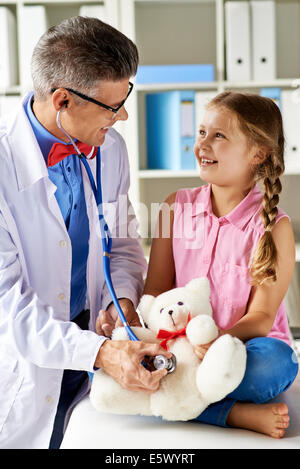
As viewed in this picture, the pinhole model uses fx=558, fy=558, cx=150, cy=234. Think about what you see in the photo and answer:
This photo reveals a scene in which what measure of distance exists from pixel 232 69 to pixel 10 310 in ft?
6.47

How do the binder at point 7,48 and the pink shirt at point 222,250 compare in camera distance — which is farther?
the binder at point 7,48

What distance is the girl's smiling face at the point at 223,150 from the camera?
4.35 ft

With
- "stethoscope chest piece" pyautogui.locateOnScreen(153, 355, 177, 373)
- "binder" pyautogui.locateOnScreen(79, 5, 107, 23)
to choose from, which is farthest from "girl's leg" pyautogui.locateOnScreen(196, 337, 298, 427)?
"binder" pyautogui.locateOnScreen(79, 5, 107, 23)

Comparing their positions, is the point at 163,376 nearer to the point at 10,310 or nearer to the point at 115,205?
the point at 10,310

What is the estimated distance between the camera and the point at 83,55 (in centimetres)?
112

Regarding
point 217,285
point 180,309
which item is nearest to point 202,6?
point 217,285

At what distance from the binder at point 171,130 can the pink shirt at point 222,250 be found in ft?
4.25

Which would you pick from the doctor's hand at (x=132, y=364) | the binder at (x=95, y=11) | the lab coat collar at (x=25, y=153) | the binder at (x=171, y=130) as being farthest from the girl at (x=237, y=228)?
the binder at (x=95, y=11)

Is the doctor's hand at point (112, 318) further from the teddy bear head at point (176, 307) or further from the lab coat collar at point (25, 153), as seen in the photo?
the lab coat collar at point (25, 153)

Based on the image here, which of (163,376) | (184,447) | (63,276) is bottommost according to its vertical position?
(184,447)

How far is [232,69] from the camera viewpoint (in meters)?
2.71

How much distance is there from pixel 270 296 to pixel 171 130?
5.41ft

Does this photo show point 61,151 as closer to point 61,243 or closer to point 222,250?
point 61,243

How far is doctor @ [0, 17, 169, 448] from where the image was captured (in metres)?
1.09
